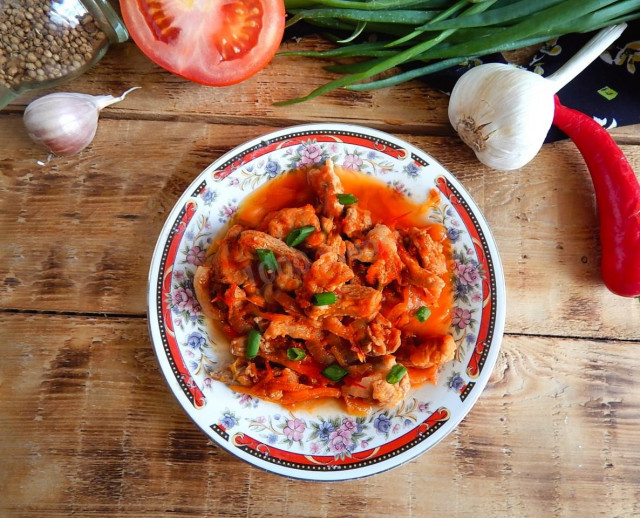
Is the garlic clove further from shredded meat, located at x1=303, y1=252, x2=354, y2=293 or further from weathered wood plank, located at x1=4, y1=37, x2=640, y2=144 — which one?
shredded meat, located at x1=303, y1=252, x2=354, y2=293

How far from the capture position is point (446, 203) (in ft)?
7.58

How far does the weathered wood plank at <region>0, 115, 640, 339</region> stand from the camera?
241 centimetres

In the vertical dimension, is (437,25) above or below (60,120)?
above

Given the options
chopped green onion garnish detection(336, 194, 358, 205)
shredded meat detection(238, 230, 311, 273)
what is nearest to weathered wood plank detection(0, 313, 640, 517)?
shredded meat detection(238, 230, 311, 273)

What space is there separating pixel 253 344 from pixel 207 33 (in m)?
1.23

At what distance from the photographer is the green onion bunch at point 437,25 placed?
2287mm

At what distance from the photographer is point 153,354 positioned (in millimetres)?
2375

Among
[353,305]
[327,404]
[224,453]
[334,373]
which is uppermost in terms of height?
[353,305]

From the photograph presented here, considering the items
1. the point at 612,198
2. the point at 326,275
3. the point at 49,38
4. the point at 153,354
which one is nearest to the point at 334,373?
the point at 326,275

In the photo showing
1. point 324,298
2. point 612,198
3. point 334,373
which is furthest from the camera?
point 612,198

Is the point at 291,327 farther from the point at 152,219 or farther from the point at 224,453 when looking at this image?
the point at 152,219

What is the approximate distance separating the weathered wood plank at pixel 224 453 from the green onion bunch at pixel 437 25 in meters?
1.26

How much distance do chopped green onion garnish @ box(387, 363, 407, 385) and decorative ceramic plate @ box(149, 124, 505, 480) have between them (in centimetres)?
16

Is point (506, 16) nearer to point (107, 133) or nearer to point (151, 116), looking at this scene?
point (151, 116)
